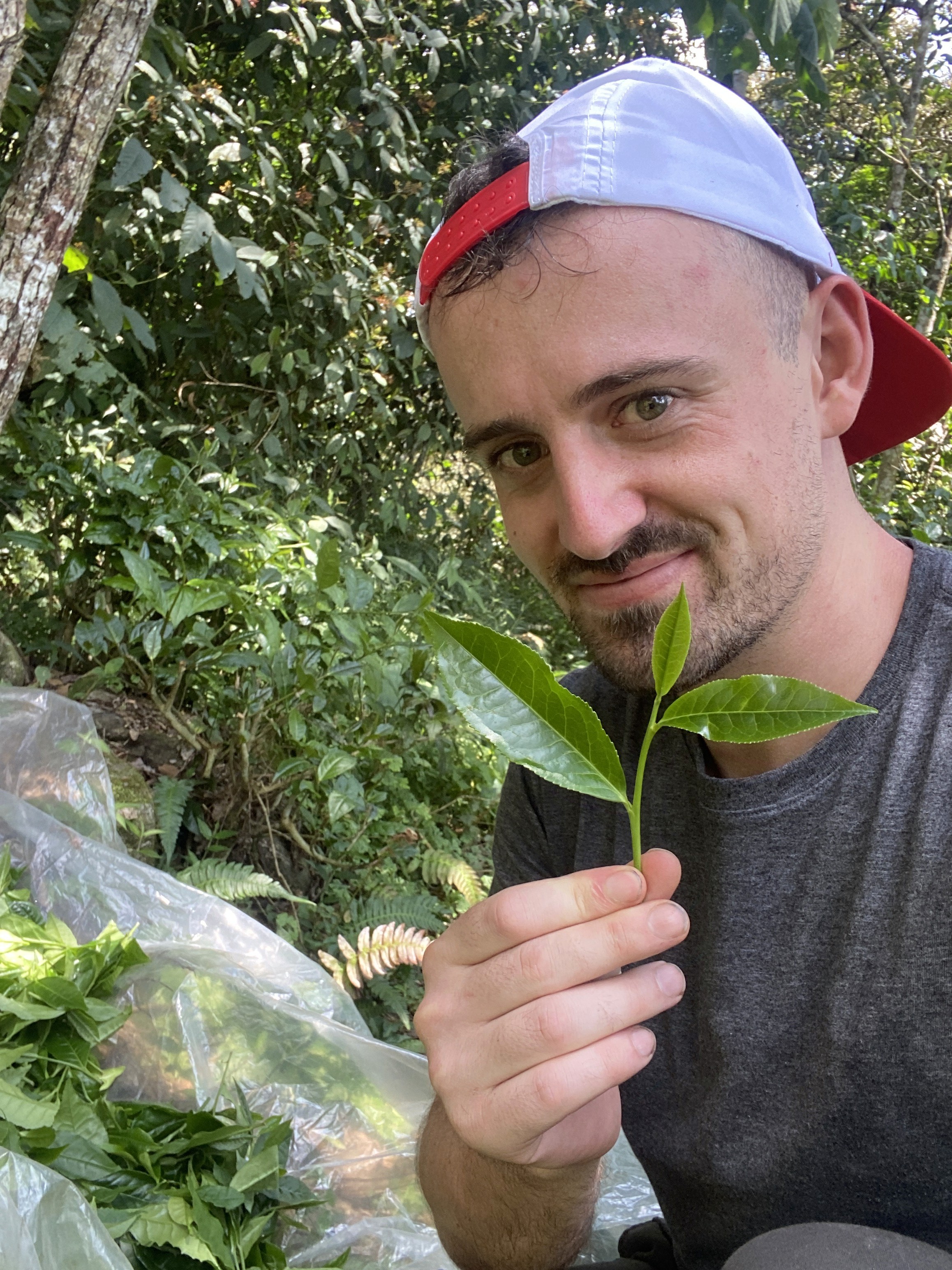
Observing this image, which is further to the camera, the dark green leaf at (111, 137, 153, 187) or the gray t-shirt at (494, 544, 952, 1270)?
the dark green leaf at (111, 137, 153, 187)

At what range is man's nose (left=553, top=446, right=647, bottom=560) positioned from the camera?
114cm

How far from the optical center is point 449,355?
1319 mm

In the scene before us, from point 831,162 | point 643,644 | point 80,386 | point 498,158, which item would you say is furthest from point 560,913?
point 831,162

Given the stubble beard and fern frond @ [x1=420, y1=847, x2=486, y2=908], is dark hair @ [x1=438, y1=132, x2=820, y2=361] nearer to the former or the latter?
the stubble beard

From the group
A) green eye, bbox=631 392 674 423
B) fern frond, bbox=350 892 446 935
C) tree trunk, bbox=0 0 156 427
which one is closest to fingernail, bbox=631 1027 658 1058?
green eye, bbox=631 392 674 423

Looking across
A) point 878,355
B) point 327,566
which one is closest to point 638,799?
point 878,355

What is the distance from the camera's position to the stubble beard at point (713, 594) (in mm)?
1179

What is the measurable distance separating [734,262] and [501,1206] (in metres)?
1.23

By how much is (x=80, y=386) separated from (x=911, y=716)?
3.02 meters

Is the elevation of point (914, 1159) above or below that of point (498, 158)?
below

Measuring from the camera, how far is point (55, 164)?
216 cm

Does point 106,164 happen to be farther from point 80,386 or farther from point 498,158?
point 498,158

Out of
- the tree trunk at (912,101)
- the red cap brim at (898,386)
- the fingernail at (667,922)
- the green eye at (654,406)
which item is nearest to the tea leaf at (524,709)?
the fingernail at (667,922)

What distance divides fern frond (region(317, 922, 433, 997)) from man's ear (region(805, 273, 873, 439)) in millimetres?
1583
